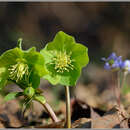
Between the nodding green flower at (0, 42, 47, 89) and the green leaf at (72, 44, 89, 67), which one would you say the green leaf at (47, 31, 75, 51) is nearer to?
the green leaf at (72, 44, 89, 67)

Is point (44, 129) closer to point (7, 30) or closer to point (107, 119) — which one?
point (107, 119)

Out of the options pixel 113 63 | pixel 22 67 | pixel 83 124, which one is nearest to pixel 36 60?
pixel 22 67

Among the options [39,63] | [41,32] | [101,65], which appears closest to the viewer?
[39,63]

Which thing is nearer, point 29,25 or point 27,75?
point 27,75

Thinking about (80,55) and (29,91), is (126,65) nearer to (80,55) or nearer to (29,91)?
(80,55)

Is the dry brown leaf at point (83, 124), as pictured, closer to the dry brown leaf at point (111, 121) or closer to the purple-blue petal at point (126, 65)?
the dry brown leaf at point (111, 121)

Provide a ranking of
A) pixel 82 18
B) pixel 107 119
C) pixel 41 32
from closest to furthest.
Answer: pixel 107 119
pixel 41 32
pixel 82 18

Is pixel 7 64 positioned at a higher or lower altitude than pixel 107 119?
higher

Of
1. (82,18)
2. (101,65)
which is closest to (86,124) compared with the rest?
(101,65)

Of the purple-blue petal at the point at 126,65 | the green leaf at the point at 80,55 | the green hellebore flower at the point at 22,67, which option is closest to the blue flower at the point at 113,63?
the purple-blue petal at the point at 126,65
